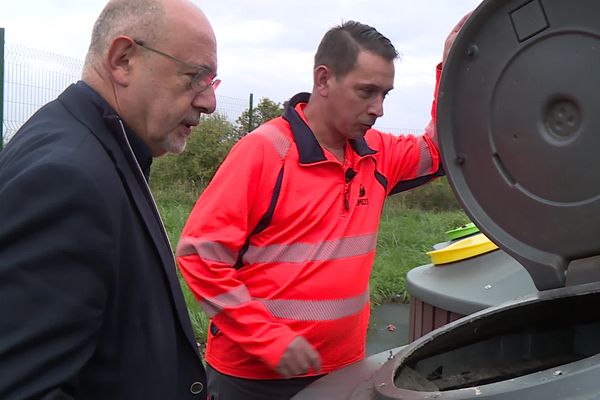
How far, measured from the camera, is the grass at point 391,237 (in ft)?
19.8

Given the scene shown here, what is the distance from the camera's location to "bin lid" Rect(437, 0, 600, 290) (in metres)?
1.46

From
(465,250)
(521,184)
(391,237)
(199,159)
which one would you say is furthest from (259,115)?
(521,184)

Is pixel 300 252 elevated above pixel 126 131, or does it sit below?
below

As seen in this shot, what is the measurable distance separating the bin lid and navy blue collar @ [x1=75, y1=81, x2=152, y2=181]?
0.81 m

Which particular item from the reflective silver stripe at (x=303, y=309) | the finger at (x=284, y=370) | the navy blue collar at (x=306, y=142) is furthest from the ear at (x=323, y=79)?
the finger at (x=284, y=370)

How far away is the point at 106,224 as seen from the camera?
3.61ft

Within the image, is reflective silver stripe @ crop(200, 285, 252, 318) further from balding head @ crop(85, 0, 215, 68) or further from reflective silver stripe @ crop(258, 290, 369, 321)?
balding head @ crop(85, 0, 215, 68)

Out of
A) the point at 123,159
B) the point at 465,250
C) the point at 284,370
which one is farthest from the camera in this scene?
the point at 465,250

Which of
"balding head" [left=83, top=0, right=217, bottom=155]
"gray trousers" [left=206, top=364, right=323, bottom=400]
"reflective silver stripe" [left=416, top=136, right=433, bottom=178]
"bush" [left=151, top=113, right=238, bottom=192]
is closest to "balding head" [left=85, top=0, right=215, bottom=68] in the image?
"balding head" [left=83, top=0, right=217, bottom=155]

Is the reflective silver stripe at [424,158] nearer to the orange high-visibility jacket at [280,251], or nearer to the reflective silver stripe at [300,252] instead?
the orange high-visibility jacket at [280,251]

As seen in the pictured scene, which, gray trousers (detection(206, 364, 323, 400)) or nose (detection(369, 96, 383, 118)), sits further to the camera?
nose (detection(369, 96, 383, 118))

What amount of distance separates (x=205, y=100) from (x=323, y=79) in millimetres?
961

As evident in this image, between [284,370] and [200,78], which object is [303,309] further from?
[200,78]

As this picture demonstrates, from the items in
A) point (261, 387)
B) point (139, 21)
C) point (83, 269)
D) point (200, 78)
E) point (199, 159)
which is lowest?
point (261, 387)
